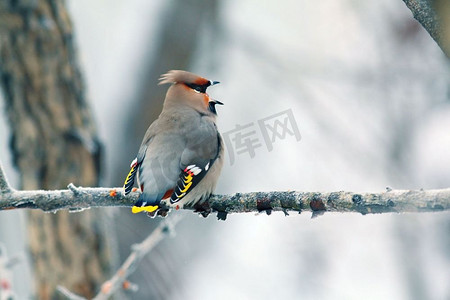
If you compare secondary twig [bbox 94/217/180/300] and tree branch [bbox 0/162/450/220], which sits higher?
tree branch [bbox 0/162/450/220]

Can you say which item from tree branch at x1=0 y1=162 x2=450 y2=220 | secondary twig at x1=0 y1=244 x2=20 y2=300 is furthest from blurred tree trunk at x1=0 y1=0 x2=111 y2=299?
tree branch at x1=0 y1=162 x2=450 y2=220

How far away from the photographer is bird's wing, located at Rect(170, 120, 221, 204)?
3.57 metres

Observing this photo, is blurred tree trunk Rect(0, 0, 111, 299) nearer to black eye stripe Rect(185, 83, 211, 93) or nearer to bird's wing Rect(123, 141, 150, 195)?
black eye stripe Rect(185, 83, 211, 93)

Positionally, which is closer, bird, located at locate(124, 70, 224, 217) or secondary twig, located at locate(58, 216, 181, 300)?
bird, located at locate(124, 70, 224, 217)

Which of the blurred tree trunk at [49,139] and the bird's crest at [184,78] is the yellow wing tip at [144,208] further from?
the blurred tree trunk at [49,139]

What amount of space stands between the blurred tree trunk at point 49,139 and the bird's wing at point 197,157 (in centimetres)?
139

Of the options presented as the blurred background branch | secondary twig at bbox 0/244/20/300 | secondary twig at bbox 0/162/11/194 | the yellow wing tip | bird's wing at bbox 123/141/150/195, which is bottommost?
secondary twig at bbox 0/244/20/300

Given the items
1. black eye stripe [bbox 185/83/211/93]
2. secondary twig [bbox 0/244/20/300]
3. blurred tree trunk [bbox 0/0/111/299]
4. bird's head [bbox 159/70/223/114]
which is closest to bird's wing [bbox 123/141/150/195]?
bird's head [bbox 159/70/223/114]

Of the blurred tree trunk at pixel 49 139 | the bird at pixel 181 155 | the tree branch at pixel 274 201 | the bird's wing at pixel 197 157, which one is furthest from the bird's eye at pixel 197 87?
the blurred tree trunk at pixel 49 139

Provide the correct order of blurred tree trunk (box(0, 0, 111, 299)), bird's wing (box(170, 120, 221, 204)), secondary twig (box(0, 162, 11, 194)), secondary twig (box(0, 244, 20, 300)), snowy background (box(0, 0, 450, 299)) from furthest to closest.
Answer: snowy background (box(0, 0, 450, 299))
blurred tree trunk (box(0, 0, 111, 299))
secondary twig (box(0, 244, 20, 300))
bird's wing (box(170, 120, 221, 204))
secondary twig (box(0, 162, 11, 194))

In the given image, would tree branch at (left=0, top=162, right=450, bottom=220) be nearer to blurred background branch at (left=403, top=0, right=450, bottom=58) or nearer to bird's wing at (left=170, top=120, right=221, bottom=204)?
bird's wing at (left=170, top=120, right=221, bottom=204)

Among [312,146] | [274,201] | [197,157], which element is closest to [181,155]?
[197,157]

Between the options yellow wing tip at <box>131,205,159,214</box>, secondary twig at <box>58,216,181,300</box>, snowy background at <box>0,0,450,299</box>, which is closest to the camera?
yellow wing tip at <box>131,205,159,214</box>

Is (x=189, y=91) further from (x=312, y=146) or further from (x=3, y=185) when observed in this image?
(x=312, y=146)
